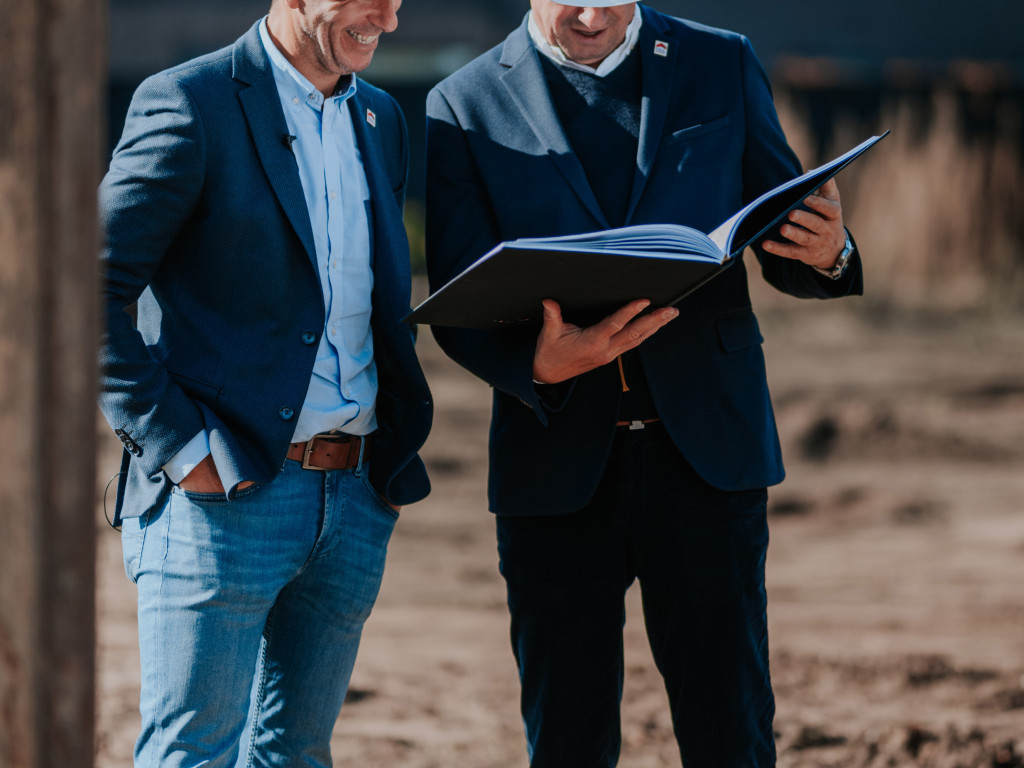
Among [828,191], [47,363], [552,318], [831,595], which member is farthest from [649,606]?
[831,595]

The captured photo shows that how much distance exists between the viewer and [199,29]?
13750 millimetres

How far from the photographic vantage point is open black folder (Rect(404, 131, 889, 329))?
1854 mm

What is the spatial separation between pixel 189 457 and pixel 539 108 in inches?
38.1

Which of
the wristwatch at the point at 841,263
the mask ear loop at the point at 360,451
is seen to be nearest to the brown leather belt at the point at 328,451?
the mask ear loop at the point at 360,451

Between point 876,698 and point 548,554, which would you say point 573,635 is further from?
point 876,698

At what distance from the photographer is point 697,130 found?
2.33m

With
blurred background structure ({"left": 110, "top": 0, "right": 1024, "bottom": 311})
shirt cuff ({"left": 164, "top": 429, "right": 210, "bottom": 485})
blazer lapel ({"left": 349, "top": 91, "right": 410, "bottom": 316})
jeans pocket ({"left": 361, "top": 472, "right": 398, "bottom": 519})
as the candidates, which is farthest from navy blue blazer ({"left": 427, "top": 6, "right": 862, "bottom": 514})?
blurred background structure ({"left": 110, "top": 0, "right": 1024, "bottom": 311})

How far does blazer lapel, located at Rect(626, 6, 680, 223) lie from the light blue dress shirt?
544 mm

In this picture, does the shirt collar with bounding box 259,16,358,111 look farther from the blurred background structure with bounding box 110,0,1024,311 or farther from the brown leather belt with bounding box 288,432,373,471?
the blurred background structure with bounding box 110,0,1024,311

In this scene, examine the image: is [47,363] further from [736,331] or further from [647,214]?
[736,331]

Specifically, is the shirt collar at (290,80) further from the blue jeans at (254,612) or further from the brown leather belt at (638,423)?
the brown leather belt at (638,423)

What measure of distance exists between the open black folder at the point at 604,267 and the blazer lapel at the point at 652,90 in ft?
0.93

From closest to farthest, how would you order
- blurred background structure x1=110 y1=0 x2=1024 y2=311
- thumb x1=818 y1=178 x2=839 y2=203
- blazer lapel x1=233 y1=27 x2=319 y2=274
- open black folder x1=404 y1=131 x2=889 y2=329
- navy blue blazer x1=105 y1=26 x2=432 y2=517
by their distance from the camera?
open black folder x1=404 y1=131 x2=889 y2=329
navy blue blazer x1=105 y1=26 x2=432 y2=517
blazer lapel x1=233 y1=27 x2=319 y2=274
thumb x1=818 y1=178 x2=839 y2=203
blurred background structure x1=110 y1=0 x2=1024 y2=311

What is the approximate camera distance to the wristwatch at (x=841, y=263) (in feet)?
7.51
